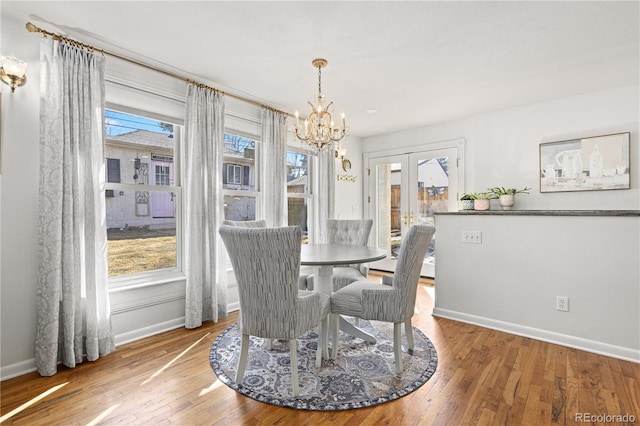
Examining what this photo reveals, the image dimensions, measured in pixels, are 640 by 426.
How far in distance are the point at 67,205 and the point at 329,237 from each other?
7.95 ft

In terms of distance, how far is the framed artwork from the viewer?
3541 millimetres

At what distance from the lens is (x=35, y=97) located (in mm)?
2309

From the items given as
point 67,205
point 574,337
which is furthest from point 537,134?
point 67,205

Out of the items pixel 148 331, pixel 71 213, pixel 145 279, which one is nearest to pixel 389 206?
pixel 145 279

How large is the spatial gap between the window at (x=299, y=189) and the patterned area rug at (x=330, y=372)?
2113 mm

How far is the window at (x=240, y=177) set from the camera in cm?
377

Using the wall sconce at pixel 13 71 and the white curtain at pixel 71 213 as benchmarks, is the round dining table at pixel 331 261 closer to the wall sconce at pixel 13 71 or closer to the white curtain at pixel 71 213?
the white curtain at pixel 71 213

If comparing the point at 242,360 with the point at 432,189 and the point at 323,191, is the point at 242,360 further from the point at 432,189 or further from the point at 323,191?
the point at 432,189

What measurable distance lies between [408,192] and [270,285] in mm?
3950

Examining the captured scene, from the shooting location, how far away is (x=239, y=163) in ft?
12.8

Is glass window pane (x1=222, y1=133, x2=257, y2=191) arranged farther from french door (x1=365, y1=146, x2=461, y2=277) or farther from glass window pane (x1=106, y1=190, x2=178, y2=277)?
french door (x1=365, y1=146, x2=461, y2=277)

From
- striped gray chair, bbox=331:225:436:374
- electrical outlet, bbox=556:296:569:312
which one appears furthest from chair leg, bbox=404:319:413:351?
electrical outlet, bbox=556:296:569:312

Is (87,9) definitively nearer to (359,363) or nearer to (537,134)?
(359,363)

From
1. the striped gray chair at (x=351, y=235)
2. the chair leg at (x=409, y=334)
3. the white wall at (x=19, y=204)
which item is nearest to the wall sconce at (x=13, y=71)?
the white wall at (x=19, y=204)
